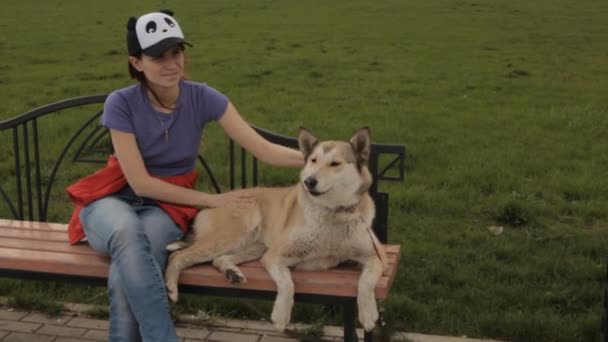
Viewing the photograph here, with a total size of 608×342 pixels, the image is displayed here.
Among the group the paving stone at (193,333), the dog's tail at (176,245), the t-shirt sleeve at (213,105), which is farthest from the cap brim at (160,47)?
the paving stone at (193,333)

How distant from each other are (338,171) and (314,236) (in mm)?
367

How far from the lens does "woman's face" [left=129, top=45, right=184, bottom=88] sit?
3871mm

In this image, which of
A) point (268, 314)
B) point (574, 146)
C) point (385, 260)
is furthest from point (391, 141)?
point (385, 260)

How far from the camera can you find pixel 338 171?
3.57m

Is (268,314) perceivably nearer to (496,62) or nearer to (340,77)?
(340,77)

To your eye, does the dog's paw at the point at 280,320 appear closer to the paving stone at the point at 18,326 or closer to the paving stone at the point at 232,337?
the paving stone at the point at 232,337

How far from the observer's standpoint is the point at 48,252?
400 centimetres

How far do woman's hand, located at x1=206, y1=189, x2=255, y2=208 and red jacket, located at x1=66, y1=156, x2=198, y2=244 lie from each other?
0.70 feet

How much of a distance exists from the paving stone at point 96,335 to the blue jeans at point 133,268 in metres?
0.92

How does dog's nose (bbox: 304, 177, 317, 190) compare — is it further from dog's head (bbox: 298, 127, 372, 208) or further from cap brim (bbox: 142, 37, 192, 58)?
cap brim (bbox: 142, 37, 192, 58)

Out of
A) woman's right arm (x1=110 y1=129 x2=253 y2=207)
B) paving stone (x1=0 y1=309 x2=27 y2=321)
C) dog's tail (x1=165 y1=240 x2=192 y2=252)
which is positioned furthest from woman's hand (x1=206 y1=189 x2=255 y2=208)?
paving stone (x1=0 y1=309 x2=27 y2=321)

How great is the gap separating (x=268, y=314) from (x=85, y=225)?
1.41 metres

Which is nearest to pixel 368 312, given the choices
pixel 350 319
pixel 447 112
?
pixel 350 319

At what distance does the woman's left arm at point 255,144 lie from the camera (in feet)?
13.6
